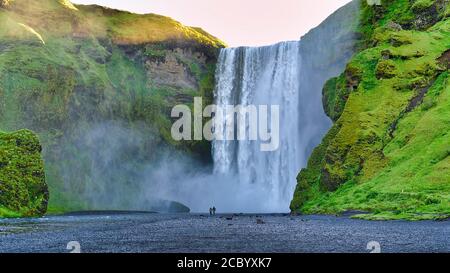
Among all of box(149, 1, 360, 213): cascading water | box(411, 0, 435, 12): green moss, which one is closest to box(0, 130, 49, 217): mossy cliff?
box(149, 1, 360, 213): cascading water

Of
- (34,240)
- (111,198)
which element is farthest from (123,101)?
(34,240)

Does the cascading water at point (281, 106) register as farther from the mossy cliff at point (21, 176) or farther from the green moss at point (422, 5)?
the mossy cliff at point (21, 176)

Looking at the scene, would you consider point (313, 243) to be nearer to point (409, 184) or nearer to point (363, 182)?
point (409, 184)

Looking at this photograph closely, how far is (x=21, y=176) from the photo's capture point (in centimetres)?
11006
